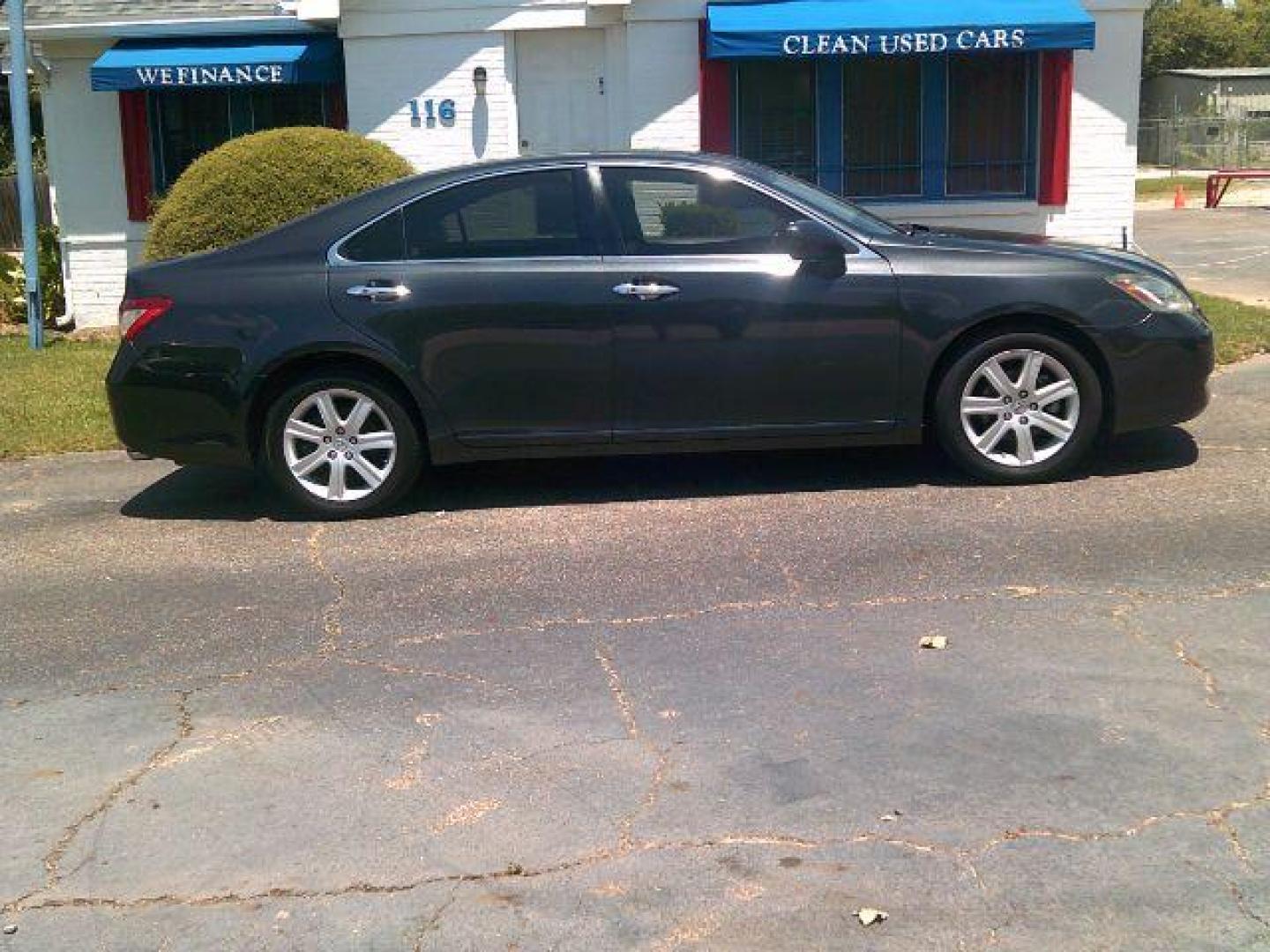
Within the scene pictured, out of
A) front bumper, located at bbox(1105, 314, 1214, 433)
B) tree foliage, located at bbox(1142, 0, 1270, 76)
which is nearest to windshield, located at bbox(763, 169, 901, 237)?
front bumper, located at bbox(1105, 314, 1214, 433)

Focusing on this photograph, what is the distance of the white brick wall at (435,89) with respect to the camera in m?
14.7

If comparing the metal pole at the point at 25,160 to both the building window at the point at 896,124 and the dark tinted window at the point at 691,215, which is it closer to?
the building window at the point at 896,124

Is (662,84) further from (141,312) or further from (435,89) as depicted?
(141,312)

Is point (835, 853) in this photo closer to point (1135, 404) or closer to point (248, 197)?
point (1135, 404)

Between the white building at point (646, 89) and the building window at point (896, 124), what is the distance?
17 millimetres

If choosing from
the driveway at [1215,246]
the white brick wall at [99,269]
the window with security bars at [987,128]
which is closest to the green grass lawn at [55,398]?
the white brick wall at [99,269]

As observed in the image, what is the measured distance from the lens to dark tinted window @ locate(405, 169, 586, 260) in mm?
7191

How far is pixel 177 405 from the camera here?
7.25 m

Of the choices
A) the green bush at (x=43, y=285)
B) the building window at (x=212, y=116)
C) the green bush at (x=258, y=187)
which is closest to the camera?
the green bush at (x=258, y=187)

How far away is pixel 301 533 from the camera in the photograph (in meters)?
7.16

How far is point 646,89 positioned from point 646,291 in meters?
8.08

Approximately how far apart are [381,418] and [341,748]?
2720mm

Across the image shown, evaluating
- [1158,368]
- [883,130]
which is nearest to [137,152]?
[883,130]

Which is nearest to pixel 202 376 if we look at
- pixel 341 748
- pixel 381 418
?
pixel 381 418
